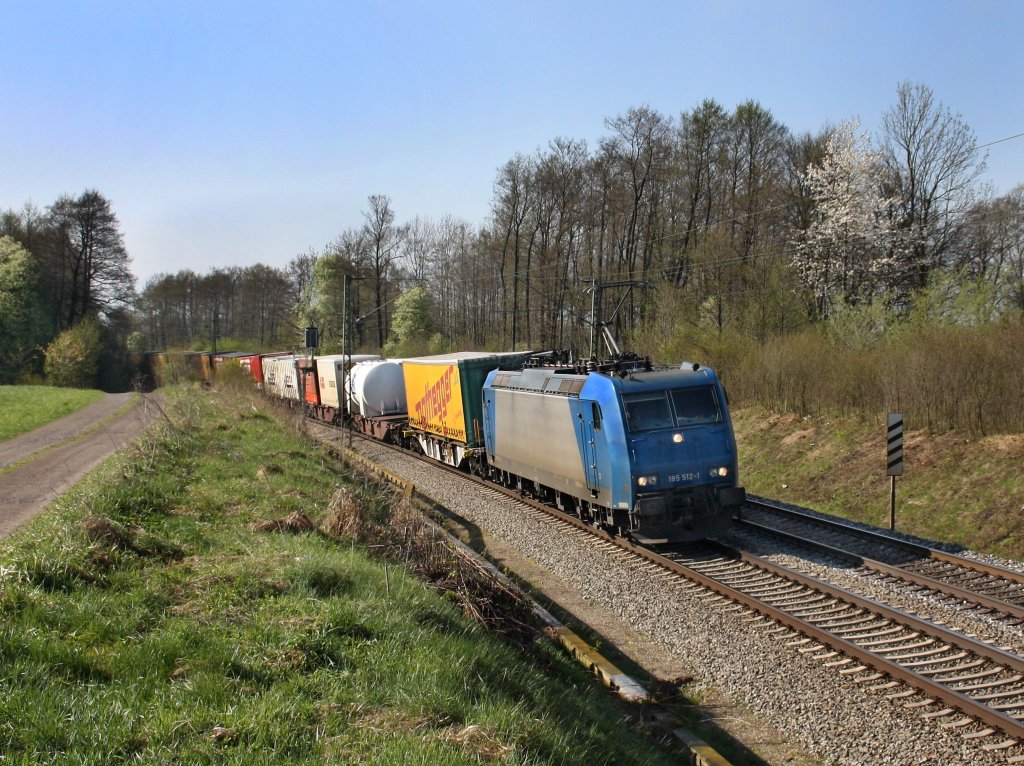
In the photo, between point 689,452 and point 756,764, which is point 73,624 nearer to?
point 756,764

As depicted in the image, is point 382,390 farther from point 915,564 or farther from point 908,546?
point 915,564

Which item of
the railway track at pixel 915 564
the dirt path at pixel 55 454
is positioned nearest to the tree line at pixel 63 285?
the dirt path at pixel 55 454

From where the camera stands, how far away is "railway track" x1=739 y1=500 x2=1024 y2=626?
9.41 metres

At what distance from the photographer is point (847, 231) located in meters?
29.6

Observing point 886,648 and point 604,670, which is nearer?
point 604,670

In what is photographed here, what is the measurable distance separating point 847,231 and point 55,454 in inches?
1081

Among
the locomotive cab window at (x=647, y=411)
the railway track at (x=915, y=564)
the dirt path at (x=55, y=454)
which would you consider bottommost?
the railway track at (x=915, y=564)

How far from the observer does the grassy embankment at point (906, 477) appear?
13.9m

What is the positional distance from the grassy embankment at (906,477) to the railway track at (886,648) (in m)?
5.03

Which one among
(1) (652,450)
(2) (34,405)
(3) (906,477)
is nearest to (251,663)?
(1) (652,450)

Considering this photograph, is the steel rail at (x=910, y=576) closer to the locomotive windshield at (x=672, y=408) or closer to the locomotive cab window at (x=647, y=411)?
the locomotive windshield at (x=672, y=408)

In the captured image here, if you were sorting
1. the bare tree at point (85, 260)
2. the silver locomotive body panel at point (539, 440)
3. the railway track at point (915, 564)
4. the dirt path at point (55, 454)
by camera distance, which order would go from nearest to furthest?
the railway track at point (915, 564)
the dirt path at point (55, 454)
the silver locomotive body panel at point (539, 440)
the bare tree at point (85, 260)

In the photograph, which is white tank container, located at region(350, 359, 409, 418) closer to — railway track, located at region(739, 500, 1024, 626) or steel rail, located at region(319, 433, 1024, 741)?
railway track, located at region(739, 500, 1024, 626)

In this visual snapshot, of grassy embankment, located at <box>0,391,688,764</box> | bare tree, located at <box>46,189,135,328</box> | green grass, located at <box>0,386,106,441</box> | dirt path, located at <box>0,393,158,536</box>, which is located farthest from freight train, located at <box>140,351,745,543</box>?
bare tree, located at <box>46,189,135,328</box>
